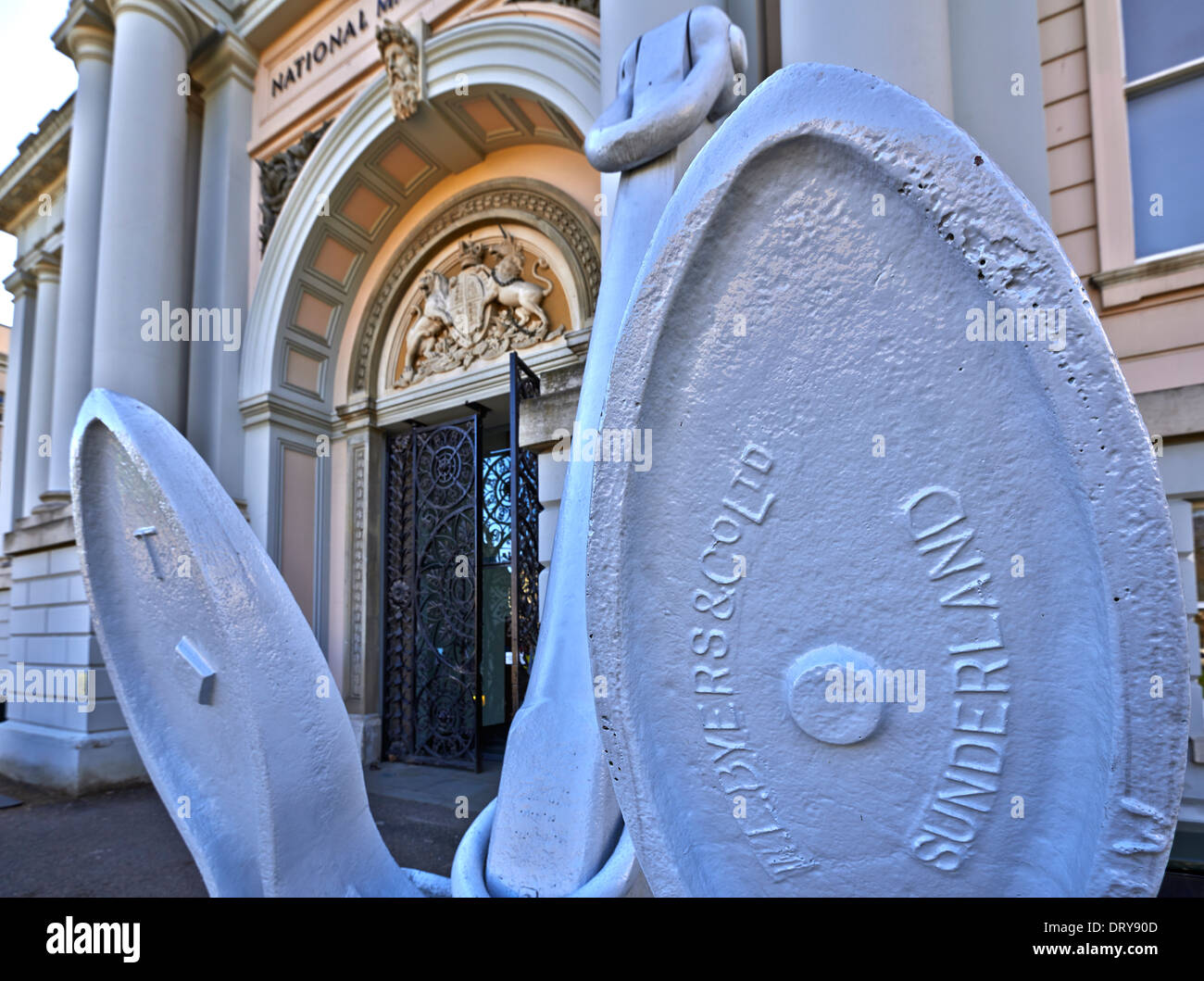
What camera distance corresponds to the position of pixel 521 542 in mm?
5801

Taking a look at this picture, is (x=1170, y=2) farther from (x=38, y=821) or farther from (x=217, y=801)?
(x=38, y=821)

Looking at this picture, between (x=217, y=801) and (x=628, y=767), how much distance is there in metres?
1.20

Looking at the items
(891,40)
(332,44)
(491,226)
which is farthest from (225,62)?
(891,40)

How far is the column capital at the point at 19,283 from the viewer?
1170cm

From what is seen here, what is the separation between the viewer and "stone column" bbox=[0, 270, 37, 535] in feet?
35.1

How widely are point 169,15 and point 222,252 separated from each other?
2403 mm

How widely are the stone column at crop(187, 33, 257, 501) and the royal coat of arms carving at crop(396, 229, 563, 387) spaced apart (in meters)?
1.78

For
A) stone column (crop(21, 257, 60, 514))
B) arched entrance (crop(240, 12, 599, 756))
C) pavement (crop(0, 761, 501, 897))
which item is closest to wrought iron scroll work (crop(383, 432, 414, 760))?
arched entrance (crop(240, 12, 599, 756))

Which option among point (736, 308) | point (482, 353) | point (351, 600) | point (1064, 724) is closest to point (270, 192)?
point (482, 353)
